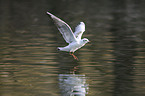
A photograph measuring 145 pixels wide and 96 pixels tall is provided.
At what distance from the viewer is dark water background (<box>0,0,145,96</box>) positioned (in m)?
10.5

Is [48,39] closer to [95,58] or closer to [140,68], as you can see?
[95,58]

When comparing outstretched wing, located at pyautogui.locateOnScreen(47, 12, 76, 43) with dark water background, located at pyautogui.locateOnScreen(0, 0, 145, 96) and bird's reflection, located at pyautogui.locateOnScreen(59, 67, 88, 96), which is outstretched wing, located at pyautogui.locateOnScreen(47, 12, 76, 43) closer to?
dark water background, located at pyautogui.locateOnScreen(0, 0, 145, 96)

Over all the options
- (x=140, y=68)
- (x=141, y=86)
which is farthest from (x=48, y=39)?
(x=141, y=86)

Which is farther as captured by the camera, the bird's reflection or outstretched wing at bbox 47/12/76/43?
outstretched wing at bbox 47/12/76/43

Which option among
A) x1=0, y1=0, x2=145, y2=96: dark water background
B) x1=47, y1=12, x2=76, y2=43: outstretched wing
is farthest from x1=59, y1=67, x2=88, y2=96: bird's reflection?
x1=47, y1=12, x2=76, y2=43: outstretched wing

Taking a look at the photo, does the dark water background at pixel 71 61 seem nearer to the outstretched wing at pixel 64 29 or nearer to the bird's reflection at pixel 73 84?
the bird's reflection at pixel 73 84

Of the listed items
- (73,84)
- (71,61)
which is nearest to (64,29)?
(71,61)

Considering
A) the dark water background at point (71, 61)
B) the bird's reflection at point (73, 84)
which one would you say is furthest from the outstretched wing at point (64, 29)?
the bird's reflection at point (73, 84)

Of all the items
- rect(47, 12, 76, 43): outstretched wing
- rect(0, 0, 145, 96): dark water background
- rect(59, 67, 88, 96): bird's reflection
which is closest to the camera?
rect(59, 67, 88, 96): bird's reflection

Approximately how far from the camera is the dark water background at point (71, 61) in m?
10.5

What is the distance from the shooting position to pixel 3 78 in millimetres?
11570

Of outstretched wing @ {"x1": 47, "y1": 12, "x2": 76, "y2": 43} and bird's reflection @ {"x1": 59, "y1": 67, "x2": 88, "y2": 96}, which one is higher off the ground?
outstretched wing @ {"x1": 47, "y1": 12, "x2": 76, "y2": 43}

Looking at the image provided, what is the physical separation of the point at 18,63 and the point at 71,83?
3.32m

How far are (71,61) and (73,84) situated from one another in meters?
3.52
